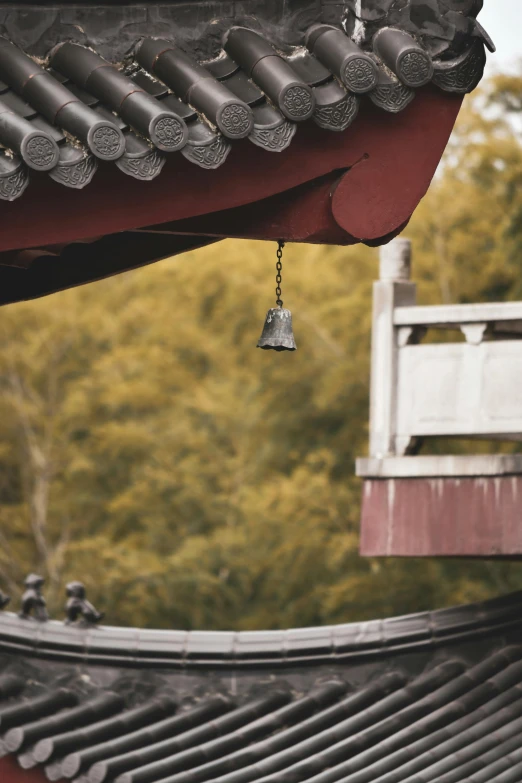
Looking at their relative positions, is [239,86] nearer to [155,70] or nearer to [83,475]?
[155,70]

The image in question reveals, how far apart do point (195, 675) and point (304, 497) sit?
28.8ft

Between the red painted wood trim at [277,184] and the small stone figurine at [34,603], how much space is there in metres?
3.10

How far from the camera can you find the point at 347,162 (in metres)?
3.18

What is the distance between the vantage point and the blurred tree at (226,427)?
587 inches

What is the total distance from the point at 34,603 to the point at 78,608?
0.62 ft

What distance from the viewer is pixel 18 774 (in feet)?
17.0

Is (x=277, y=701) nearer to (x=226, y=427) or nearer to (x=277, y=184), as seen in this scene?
(x=277, y=184)

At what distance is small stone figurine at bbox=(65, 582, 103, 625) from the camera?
5.96 m

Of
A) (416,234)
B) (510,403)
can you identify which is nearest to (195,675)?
(510,403)

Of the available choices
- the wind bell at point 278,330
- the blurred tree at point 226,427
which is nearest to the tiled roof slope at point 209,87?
the wind bell at point 278,330

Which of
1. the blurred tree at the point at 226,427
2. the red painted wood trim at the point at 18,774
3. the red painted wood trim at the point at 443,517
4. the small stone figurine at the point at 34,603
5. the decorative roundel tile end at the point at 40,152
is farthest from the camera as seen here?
the blurred tree at the point at 226,427

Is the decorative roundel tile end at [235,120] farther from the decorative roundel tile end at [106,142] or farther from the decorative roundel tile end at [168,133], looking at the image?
the decorative roundel tile end at [106,142]

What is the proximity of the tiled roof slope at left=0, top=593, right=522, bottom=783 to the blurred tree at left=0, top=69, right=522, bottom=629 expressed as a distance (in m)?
7.76

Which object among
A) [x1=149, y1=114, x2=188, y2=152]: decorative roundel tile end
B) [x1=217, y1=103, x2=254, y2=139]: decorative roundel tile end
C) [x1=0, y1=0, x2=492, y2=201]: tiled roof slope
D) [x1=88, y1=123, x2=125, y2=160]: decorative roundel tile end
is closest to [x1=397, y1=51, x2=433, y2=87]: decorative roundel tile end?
[x1=0, y1=0, x2=492, y2=201]: tiled roof slope
